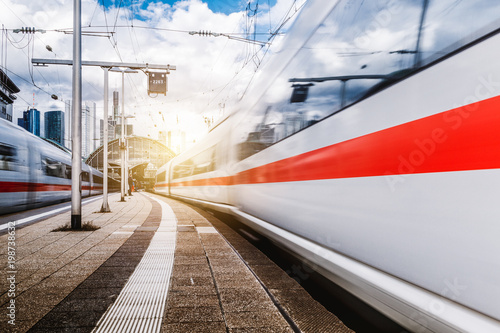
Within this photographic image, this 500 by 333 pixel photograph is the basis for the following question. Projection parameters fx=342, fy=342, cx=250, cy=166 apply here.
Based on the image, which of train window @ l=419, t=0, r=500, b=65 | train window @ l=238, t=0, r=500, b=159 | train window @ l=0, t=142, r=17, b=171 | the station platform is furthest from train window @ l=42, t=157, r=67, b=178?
train window @ l=419, t=0, r=500, b=65

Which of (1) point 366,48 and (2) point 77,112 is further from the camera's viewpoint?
(2) point 77,112

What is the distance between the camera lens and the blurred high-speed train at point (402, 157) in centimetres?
141

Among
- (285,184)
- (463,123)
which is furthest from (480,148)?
(285,184)

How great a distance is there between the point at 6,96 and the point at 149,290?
47.7 m

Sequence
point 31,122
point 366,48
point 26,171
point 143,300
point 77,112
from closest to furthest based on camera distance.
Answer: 1. point 366,48
2. point 143,300
3. point 77,112
4. point 26,171
5. point 31,122

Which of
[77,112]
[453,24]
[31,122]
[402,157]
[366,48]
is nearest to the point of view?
[453,24]

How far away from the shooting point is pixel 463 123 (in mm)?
1508

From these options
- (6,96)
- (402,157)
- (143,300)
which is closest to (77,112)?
(143,300)

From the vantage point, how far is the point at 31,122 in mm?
15789

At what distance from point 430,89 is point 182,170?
15.5 m

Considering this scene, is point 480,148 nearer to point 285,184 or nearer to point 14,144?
point 285,184

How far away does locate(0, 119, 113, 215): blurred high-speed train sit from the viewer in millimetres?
9171

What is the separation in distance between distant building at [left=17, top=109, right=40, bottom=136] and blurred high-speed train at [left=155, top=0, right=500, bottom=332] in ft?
41.4

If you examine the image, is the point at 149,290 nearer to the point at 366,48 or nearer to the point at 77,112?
the point at 366,48
